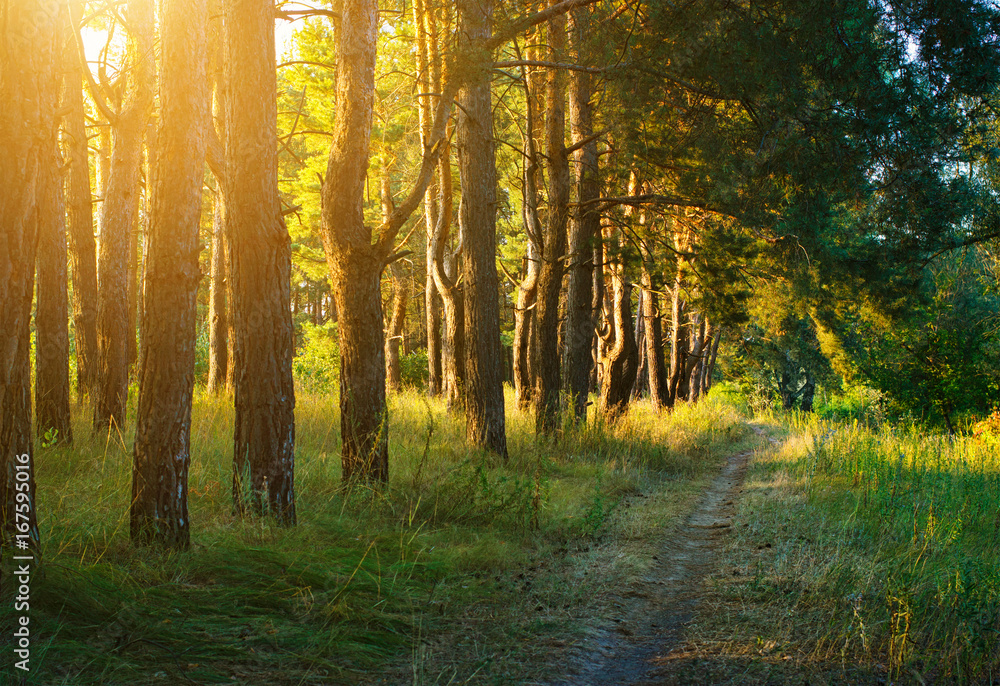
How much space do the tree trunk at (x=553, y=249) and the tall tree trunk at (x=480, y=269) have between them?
237 cm

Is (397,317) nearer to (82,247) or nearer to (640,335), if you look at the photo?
(640,335)

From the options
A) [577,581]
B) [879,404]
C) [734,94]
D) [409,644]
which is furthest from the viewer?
[879,404]

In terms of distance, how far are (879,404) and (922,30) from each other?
12.5 m

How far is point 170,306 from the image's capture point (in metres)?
4.49

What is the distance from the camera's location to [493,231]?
380 inches

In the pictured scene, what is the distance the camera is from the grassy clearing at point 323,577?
11.0 feet

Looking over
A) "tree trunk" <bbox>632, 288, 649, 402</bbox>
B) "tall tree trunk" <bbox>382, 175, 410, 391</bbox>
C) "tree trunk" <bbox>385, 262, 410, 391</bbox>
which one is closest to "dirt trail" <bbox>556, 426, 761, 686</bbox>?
"tree trunk" <bbox>632, 288, 649, 402</bbox>

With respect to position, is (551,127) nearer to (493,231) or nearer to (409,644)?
(493,231)

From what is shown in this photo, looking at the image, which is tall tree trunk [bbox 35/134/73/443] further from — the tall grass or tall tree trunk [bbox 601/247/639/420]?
tall tree trunk [bbox 601/247/639/420]

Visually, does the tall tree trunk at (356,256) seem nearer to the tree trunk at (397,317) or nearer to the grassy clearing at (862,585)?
the grassy clearing at (862,585)

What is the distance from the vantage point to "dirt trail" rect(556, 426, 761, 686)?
377 cm

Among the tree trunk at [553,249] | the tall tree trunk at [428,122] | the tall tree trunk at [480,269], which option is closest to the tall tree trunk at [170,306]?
the tall tree trunk at [428,122]

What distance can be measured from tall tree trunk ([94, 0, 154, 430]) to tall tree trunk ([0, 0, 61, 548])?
4466 mm

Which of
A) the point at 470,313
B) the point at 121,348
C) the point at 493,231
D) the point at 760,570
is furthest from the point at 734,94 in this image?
the point at 121,348
